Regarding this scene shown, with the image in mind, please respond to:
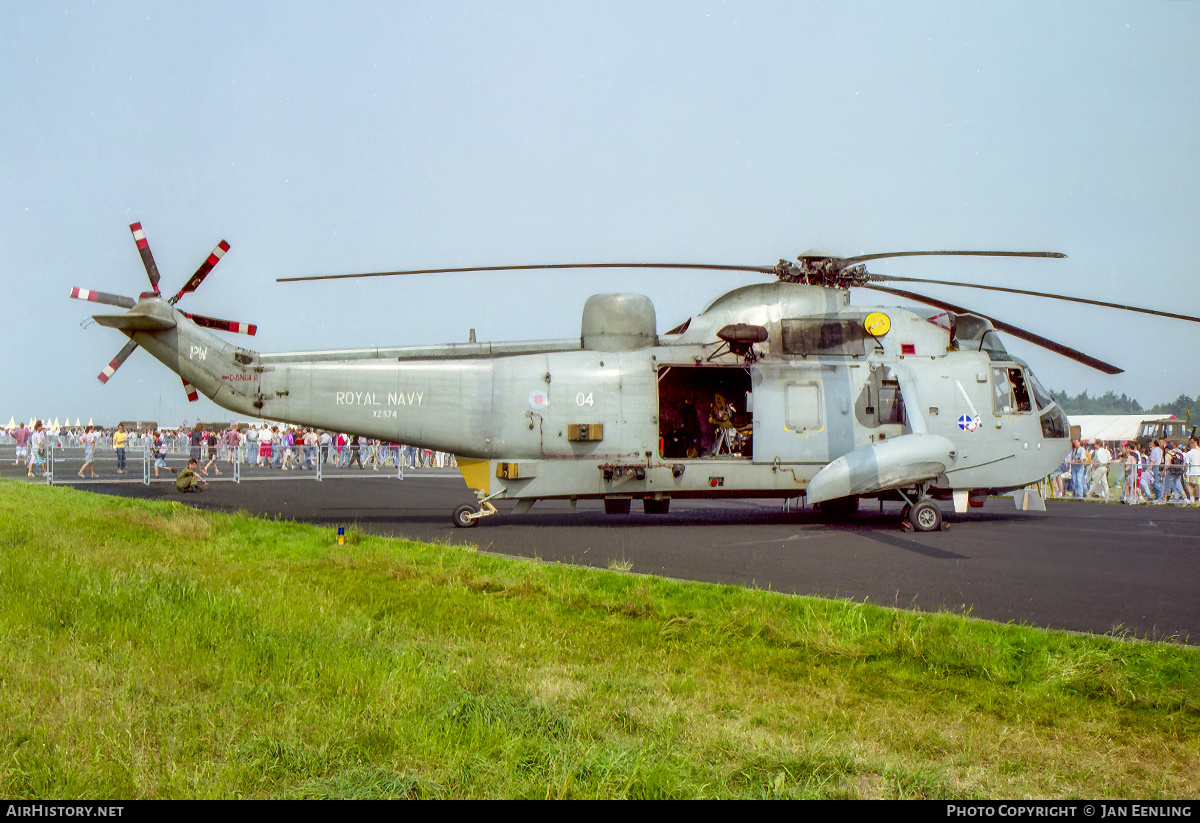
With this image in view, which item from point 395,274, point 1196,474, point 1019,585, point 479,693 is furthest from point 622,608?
point 1196,474

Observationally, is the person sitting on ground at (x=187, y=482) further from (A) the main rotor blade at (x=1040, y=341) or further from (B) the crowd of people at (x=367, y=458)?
(A) the main rotor blade at (x=1040, y=341)

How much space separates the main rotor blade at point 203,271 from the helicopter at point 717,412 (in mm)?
26

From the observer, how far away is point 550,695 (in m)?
4.81

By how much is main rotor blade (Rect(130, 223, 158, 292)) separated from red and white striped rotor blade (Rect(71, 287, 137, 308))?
679 millimetres

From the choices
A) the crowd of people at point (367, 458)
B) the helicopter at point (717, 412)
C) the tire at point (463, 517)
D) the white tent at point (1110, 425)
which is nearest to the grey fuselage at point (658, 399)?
the helicopter at point (717, 412)

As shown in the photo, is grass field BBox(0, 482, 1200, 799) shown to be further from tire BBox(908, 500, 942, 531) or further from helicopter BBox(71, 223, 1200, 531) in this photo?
tire BBox(908, 500, 942, 531)

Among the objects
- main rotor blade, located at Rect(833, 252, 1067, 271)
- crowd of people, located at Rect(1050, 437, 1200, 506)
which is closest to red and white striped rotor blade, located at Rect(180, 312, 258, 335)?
main rotor blade, located at Rect(833, 252, 1067, 271)

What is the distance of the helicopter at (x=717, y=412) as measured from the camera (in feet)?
48.3

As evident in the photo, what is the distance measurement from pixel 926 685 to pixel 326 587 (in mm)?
5517

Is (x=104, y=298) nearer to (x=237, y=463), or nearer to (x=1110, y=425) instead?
(x=237, y=463)

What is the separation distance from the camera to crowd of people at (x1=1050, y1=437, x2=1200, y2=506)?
25.5 meters

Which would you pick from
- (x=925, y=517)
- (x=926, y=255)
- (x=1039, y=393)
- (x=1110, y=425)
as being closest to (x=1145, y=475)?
(x=1039, y=393)

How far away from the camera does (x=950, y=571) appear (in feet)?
32.7
